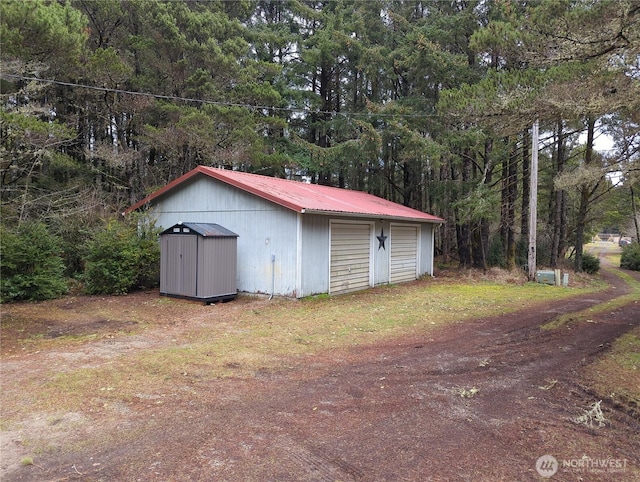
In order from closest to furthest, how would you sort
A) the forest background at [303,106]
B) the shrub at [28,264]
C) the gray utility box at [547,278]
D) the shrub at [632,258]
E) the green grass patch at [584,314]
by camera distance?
the forest background at [303,106] < the green grass patch at [584,314] < the shrub at [28,264] < the gray utility box at [547,278] < the shrub at [632,258]

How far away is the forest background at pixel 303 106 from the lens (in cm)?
691

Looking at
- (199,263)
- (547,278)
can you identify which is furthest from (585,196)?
(199,263)

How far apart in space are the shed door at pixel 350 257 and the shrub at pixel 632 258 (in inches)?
958

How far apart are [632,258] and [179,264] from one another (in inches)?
1191

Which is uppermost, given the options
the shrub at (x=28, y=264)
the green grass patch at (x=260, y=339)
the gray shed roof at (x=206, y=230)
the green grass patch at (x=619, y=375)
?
the gray shed roof at (x=206, y=230)

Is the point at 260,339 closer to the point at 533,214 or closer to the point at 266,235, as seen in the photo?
the point at 266,235

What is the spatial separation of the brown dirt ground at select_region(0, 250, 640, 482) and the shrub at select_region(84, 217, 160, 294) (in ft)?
16.3

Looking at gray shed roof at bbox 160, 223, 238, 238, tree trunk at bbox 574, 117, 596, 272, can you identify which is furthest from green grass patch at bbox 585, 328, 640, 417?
tree trunk at bbox 574, 117, 596, 272

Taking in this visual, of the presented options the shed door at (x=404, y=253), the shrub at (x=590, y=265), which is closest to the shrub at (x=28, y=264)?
the shed door at (x=404, y=253)

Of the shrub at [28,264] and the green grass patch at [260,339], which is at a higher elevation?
the shrub at [28,264]

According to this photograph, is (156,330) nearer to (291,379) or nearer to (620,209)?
(291,379)

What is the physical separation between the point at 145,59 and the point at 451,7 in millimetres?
13980

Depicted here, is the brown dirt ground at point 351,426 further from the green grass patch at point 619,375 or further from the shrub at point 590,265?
the shrub at point 590,265

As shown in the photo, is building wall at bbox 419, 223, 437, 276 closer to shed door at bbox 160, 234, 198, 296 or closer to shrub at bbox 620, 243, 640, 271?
shed door at bbox 160, 234, 198, 296
